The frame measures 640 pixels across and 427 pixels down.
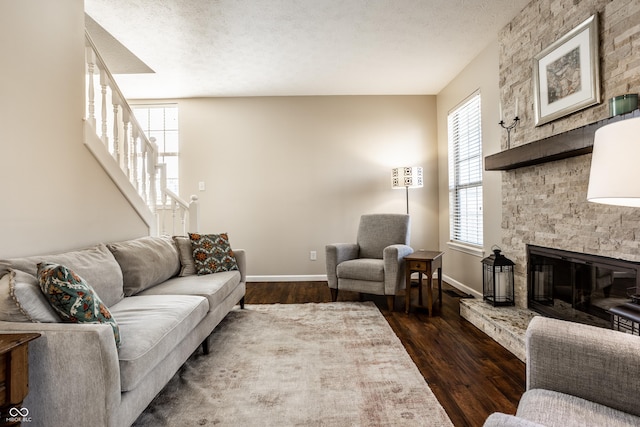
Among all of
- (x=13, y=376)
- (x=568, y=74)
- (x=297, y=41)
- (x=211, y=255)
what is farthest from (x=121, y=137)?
(x=568, y=74)

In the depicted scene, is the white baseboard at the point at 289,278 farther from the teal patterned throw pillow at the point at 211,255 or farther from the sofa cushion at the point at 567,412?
Result: the sofa cushion at the point at 567,412

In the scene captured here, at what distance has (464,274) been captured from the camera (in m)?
4.09

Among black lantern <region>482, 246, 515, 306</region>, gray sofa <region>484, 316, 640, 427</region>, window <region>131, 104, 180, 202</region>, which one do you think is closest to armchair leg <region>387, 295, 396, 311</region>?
→ black lantern <region>482, 246, 515, 306</region>

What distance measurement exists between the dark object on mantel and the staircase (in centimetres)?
317

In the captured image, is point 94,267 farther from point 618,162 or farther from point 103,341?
point 618,162

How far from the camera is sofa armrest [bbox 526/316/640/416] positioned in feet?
3.43

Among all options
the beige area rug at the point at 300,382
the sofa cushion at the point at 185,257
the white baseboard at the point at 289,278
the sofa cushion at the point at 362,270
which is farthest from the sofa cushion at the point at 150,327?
the white baseboard at the point at 289,278

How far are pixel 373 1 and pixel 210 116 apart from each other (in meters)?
2.96

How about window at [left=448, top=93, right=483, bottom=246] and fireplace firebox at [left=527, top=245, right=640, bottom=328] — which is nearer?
fireplace firebox at [left=527, top=245, right=640, bottom=328]

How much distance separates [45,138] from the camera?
2.10 m

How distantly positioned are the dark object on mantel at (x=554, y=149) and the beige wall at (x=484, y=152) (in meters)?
0.53

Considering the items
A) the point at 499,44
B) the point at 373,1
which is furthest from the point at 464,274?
the point at 373,1

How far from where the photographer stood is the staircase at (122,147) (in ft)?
8.71

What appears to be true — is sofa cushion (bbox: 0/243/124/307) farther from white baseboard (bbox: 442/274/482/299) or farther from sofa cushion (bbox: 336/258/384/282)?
white baseboard (bbox: 442/274/482/299)
